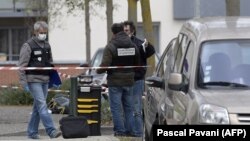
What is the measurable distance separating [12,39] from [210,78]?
28678mm

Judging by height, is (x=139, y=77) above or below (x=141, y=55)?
below

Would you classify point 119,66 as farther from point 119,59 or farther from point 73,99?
point 73,99

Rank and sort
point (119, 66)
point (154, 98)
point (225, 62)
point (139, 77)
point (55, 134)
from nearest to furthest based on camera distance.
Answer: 1. point (225, 62)
2. point (154, 98)
3. point (55, 134)
4. point (119, 66)
5. point (139, 77)

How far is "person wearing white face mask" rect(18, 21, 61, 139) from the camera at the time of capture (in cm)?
1145

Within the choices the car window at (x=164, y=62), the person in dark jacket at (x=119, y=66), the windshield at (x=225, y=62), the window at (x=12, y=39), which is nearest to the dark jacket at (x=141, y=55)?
the person in dark jacket at (x=119, y=66)

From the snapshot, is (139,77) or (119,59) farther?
(139,77)

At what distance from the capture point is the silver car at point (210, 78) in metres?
6.95

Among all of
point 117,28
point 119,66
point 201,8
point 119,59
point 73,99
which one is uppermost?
point 201,8

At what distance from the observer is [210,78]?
7.70 m

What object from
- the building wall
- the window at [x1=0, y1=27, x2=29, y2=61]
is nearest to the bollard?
the building wall

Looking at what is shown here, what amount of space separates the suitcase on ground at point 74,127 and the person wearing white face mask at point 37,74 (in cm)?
42

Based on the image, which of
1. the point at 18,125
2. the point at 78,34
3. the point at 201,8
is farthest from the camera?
the point at 78,34

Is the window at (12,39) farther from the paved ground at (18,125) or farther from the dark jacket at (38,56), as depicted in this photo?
the dark jacket at (38,56)

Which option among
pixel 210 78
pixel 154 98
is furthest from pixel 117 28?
pixel 210 78
